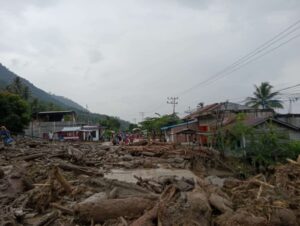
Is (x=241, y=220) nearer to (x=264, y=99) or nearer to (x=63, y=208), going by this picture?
(x=63, y=208)

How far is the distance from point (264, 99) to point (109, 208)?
44895mm

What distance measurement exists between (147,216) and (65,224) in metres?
1.51

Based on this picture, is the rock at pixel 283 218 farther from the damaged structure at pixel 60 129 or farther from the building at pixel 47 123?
the building at pixel 47 123

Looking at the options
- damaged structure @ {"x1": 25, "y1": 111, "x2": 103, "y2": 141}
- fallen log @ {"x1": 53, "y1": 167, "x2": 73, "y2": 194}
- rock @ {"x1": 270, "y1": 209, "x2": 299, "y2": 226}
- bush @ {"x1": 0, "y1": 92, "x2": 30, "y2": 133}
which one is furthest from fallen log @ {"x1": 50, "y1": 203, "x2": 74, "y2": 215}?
damaged structure @ {"x1": 25, "y1": 111, "x2": 103, "y2": 141}

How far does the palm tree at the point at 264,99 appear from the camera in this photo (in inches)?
1891

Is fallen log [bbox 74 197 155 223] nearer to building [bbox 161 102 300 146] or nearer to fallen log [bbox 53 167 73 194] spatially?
fallen log [bbox 53 167 73 194]

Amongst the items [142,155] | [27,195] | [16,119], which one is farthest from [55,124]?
[27,195]

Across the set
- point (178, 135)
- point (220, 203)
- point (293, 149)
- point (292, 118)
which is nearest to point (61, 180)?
point (220, 203)

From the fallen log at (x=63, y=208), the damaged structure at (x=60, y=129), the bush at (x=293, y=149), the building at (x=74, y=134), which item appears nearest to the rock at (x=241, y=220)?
the fallen log at (x=63, y=208)

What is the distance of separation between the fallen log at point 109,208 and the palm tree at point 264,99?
43.6m

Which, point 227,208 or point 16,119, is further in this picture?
point 16,119

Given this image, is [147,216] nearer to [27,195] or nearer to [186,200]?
[186,200]

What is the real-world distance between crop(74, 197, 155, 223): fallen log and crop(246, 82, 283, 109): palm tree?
4356cm

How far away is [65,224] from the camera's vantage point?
→ 6.63 m
